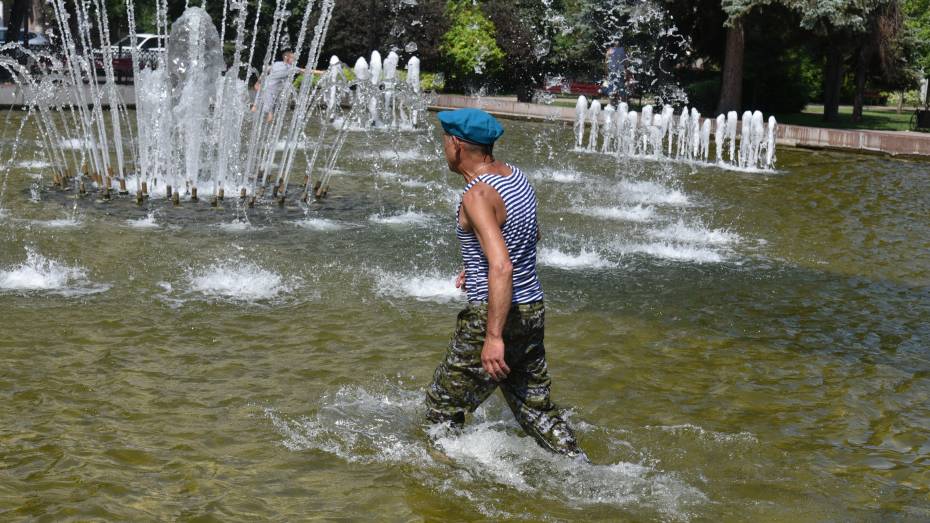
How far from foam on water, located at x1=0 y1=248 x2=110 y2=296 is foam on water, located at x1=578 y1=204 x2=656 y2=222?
6.82 metres

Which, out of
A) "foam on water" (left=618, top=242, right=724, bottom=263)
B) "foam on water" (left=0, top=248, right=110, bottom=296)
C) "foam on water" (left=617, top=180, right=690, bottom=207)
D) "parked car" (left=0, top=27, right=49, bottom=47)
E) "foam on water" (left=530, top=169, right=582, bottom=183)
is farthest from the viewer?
"parked car" (left=0, top=27, right=49, bottom=47)

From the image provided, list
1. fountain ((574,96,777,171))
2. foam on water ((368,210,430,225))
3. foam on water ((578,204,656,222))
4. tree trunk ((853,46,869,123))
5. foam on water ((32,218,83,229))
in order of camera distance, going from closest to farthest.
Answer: foam on water ((32,218,83,229))
foam on water ((368,210,430,225))
foam on water ((578,204,656,222))
fountain ((574,96,777,171))
tree trunk ((853,46,869,123))

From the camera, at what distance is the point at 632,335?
761cm

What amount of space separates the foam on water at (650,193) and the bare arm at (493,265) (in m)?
10.8

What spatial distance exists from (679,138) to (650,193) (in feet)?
21.3

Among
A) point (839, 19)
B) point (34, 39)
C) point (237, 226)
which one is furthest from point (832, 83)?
point (34, 39)

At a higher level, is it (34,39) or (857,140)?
(34,39)

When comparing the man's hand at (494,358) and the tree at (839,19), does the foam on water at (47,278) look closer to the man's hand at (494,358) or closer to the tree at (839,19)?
the man's hand at (494,358)

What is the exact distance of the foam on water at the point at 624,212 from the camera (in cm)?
1323

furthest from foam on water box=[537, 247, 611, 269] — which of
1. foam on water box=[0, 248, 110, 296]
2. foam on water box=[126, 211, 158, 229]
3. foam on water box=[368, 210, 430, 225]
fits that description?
foam on water box=[0, 248, 110, 296]

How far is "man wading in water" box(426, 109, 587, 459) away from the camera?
4.28m

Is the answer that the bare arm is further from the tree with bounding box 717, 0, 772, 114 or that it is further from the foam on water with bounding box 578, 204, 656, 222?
the tree with bounding box 717, 0, 772, 114

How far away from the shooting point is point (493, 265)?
4.21 metres

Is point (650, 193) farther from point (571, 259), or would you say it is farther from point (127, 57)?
point (127, 57)
